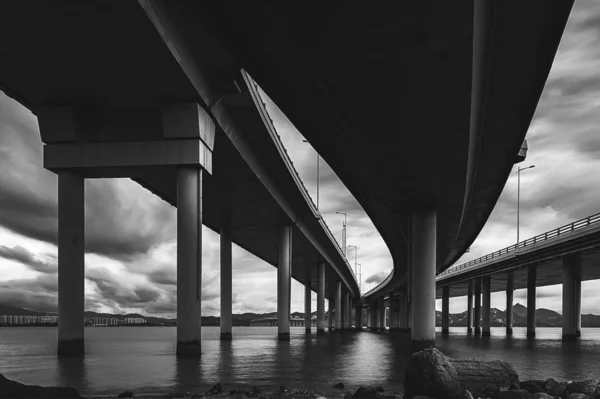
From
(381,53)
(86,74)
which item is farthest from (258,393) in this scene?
(86,74)

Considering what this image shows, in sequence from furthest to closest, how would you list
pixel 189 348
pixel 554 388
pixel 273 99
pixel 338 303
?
1. pixel 338 303
2. pixel 189 348
3. pixel 273 99
4. pixel 554 388

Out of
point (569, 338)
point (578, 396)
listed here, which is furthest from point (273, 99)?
point (569, 338)

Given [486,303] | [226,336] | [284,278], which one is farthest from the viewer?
[486,303]

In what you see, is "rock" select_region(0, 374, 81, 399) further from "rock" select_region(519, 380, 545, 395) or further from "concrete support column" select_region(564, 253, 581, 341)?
"concrete support column" select_region(564, 253, 581, 341)

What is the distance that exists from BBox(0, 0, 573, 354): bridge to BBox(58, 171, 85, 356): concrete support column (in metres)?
0.07

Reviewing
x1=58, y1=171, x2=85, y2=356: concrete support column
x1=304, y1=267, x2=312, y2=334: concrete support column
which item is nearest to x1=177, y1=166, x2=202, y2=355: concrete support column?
x1=58, y1=171, x2=85, y2=356: concrete support column

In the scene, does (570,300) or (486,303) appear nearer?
(570,300)

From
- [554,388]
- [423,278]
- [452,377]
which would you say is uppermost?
[423,278]

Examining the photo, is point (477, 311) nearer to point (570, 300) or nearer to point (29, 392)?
point (570, 300)

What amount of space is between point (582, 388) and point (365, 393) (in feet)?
16.9

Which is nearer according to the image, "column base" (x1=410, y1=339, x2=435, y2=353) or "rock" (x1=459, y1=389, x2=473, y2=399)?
"rock" (x1=459, y1=389, x2=473, y2=399)

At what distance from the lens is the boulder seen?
595 inches

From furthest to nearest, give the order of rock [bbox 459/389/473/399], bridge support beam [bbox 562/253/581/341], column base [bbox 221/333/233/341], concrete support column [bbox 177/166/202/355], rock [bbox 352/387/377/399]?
bridge support beam [bbox 562/253/581/341]
column base [bbox 221/333/233/341]
concrete support column [bbox 177/166/202/355]
rock [bbox 352/387/377/399]
rock [bbox 459/389/473/399]

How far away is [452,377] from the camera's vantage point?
607 inches
